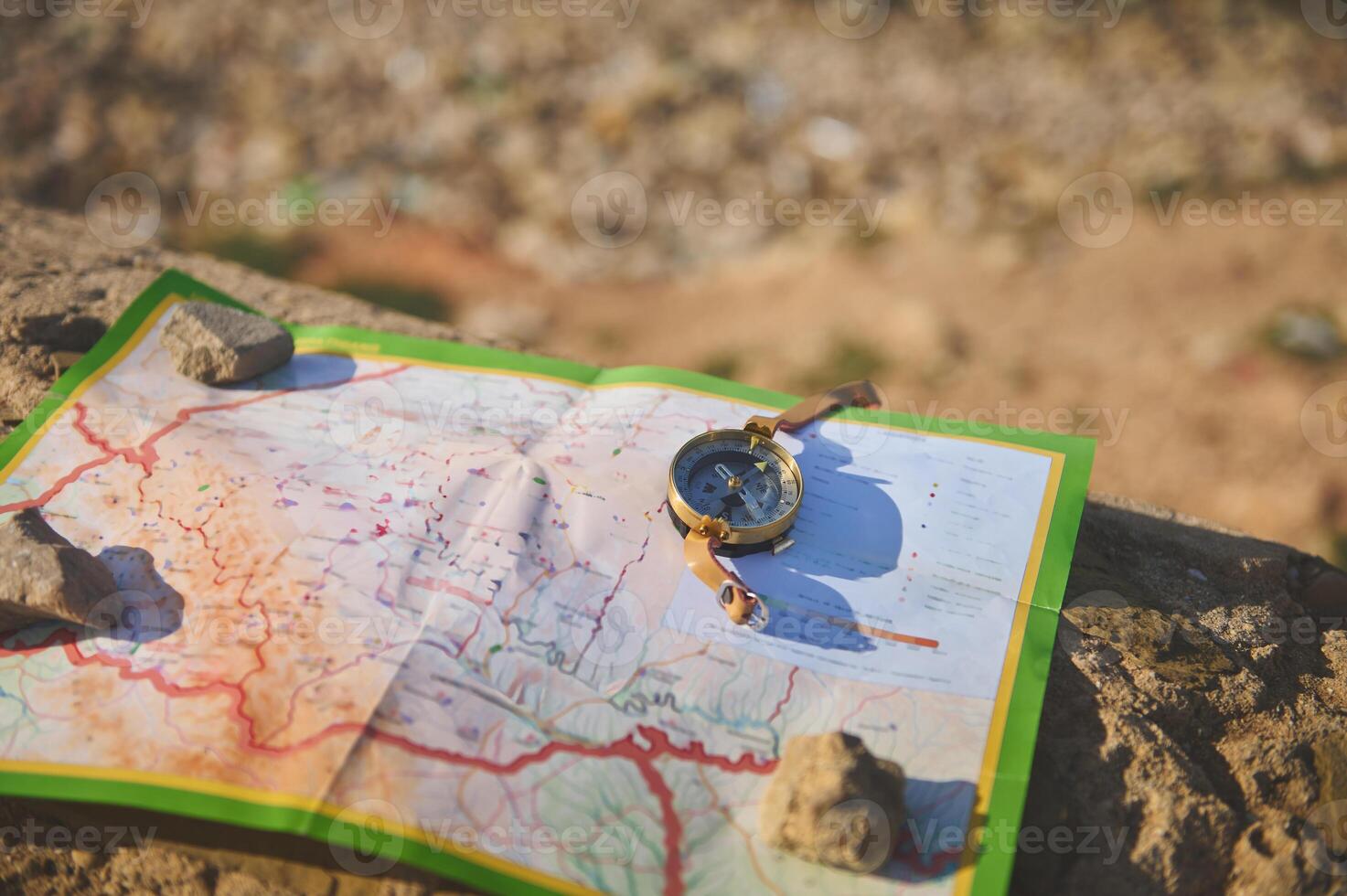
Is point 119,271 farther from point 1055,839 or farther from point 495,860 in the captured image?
point 1055,839

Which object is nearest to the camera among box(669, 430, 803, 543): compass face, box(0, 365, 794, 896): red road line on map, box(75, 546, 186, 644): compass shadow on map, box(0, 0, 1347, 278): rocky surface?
box(0, 365, 794, 896): red road line on map

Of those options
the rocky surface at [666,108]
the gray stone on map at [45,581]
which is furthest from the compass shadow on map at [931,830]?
the rocky surface at [666,108]

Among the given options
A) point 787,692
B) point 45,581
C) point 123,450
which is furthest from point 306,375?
point 787,692

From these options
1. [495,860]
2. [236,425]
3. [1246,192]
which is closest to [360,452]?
[236,425]

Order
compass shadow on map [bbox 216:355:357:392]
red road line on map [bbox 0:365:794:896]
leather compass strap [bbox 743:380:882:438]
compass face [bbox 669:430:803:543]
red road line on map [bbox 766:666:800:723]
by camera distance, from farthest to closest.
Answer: compass shadow on map [bbox 216:355:357:392] → leather compass strap [bbox 743:380:882:438] → compass face [bbox 669:430:803:543] → red road line on map [bbox 766:666:800:723] → red road line on map [bbox 0:365:794:896]

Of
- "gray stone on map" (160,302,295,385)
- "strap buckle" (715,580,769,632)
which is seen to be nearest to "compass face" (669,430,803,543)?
"strap buckle" (715,580,769,632)

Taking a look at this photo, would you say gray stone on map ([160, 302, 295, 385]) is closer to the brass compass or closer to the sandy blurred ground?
the brass compass

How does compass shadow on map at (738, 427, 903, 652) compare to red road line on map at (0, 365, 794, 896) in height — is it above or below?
above
